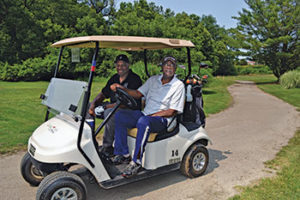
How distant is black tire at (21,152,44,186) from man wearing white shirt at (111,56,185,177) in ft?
3.54

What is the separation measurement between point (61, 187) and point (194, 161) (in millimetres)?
1995

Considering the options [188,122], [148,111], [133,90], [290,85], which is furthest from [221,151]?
[290,85]

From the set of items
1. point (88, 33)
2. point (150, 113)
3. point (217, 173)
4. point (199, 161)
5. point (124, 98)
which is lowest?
point (217, 173)

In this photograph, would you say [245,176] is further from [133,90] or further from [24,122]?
[24,122]

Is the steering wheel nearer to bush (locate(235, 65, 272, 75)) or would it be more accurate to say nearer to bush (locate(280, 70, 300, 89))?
bush (locate(280, 70, 300, 89))

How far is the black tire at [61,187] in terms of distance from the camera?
281 centimetres

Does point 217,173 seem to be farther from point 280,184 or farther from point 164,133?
point 164,133

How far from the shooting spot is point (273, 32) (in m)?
26.3

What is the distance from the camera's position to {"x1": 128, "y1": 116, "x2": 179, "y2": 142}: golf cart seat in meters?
3.58

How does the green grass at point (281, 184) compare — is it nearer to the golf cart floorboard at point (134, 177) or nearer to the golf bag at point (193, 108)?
the golf cart floorboard at point (134, 177)

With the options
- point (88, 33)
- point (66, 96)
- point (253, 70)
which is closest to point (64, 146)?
point (66, 96)

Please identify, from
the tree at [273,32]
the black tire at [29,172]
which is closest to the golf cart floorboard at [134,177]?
the black tire at [29,172]

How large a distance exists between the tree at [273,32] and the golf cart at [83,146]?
80.4 feet

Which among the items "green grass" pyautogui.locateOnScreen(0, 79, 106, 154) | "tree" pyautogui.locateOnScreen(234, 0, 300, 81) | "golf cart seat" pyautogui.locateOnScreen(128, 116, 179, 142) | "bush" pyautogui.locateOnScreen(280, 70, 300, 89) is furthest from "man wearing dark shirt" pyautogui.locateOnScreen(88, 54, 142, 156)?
"tree" pyautogui.locateOnScreen(234, 0, 300, 81)
